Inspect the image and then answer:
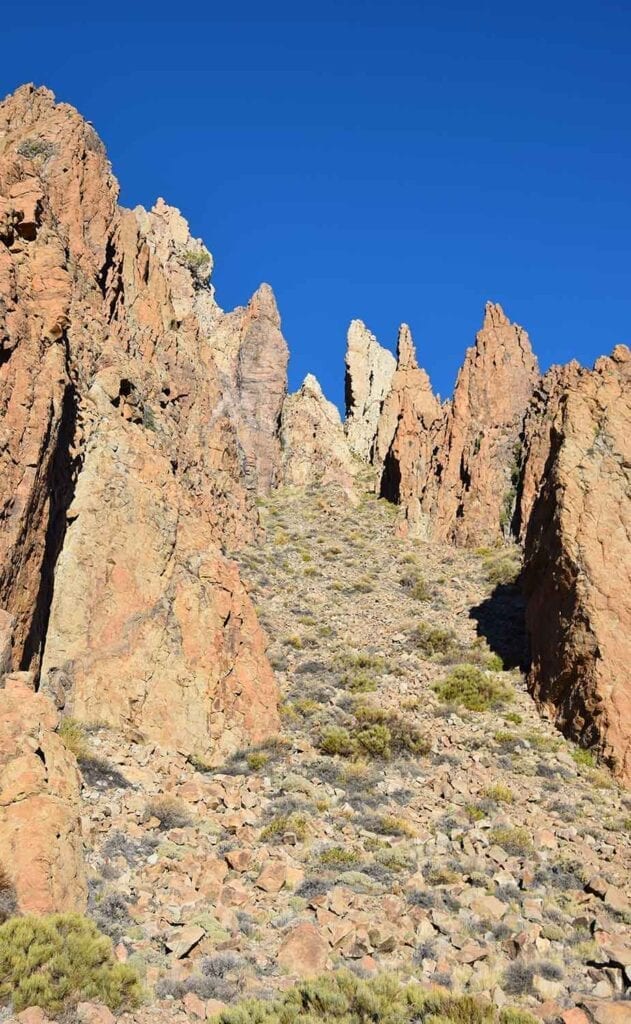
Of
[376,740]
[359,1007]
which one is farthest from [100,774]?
[359,1007]

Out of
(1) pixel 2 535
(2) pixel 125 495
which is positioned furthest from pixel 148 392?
(1) pixel 2 535

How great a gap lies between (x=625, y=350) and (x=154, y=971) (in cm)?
2544

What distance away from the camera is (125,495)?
1939cm

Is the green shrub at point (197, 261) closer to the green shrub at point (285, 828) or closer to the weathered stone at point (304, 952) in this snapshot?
the green shrub at point (285, 828)

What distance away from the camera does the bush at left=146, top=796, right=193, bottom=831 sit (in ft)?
42.9

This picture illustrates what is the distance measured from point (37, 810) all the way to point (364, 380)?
80.7 m

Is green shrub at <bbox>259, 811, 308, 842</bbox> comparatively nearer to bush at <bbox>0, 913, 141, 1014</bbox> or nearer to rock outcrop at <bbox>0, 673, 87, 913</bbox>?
rock outcrop at <bbox>0, 673, 87, 913</bbox>

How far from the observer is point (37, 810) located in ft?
30.9

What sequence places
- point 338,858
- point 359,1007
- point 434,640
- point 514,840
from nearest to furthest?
point 359,1007
point 338,858
point 514,840
point 434,640

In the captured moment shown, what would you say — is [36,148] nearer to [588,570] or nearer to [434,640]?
[434,640]

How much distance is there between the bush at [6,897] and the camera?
8.31m

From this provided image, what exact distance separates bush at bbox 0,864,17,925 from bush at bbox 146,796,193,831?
453 centimetres

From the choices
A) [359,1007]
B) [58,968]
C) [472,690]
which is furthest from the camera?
[472,690]

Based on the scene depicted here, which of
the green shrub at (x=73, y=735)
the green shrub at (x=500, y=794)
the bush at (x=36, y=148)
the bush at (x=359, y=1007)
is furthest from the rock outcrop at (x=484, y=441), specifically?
the bush at (x=359, y=1007)
